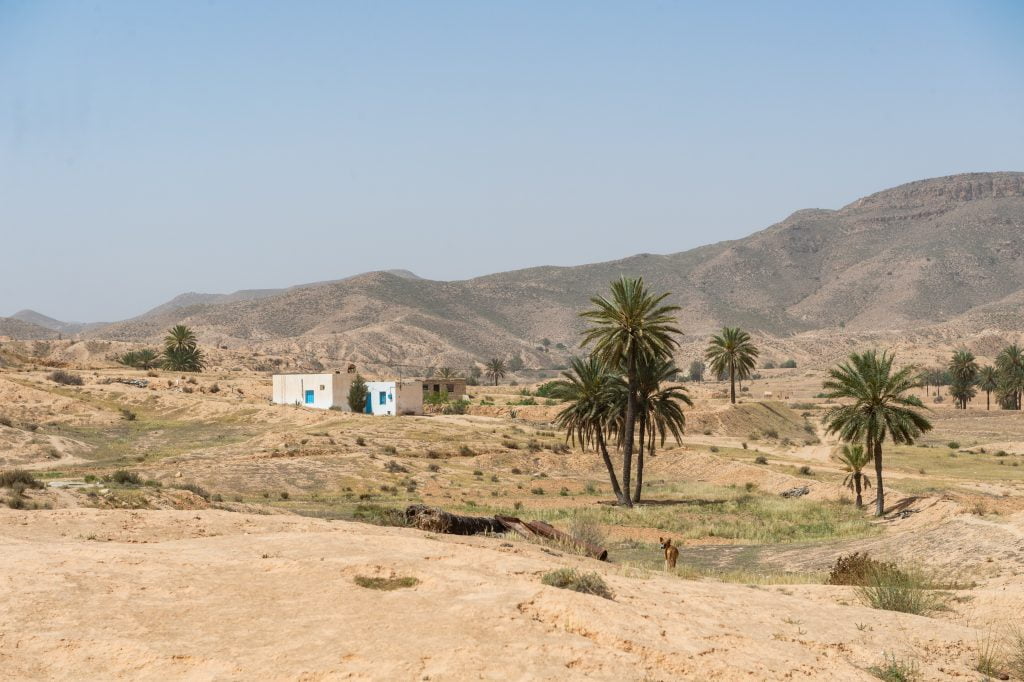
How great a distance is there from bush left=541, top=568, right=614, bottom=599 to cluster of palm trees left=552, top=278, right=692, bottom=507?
26308mm

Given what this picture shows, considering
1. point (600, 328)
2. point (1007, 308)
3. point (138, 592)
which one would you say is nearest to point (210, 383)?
point (600, 328)

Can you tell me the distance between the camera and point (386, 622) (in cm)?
1234

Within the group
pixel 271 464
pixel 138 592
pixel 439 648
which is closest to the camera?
pixel 439 648

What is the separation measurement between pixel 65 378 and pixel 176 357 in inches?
849

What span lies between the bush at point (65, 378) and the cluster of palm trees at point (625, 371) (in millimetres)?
50149

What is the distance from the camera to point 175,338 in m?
103

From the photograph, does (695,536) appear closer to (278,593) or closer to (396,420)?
(278,593)

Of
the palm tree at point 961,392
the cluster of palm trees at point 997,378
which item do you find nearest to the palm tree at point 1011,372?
the cluster of palm trees at point 997,378

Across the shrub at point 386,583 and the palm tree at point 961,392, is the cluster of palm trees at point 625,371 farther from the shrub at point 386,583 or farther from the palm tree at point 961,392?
the palm tree at point 961,392

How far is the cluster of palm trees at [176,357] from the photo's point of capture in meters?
101

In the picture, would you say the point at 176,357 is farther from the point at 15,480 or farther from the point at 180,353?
the point at 15,480

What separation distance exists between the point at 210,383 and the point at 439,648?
275ft

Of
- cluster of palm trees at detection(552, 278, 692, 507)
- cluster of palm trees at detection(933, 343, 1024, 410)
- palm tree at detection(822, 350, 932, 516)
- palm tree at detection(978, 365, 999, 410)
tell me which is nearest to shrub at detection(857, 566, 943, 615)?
palm tree at detection(822, 350, 932, 516)

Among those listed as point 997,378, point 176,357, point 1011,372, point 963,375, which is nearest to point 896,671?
point 176,357
